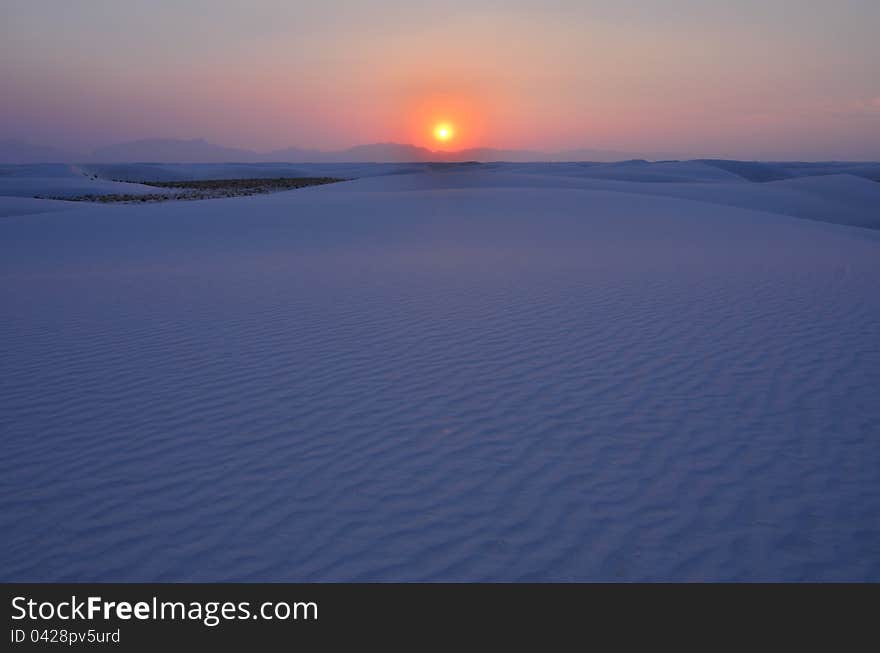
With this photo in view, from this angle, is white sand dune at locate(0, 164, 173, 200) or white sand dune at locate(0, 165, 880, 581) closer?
white sand dune at locate(0, 165, 880, 581)

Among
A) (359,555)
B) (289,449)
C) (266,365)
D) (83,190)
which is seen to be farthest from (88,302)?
(83,190)

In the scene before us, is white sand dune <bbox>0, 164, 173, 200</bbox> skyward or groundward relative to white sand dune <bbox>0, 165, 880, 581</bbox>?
skyward

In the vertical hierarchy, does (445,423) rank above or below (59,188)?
below

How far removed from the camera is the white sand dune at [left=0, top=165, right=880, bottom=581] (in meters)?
3.73

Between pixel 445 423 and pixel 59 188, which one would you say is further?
pixel 59 188

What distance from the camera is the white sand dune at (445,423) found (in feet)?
12.2

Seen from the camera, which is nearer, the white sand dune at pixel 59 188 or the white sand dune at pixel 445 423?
the white sand dune at pixel 445 423

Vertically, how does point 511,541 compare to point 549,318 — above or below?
below

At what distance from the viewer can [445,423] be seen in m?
5.20

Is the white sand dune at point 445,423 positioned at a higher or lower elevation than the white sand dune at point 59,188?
lower

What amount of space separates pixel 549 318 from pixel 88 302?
22.8 ft
